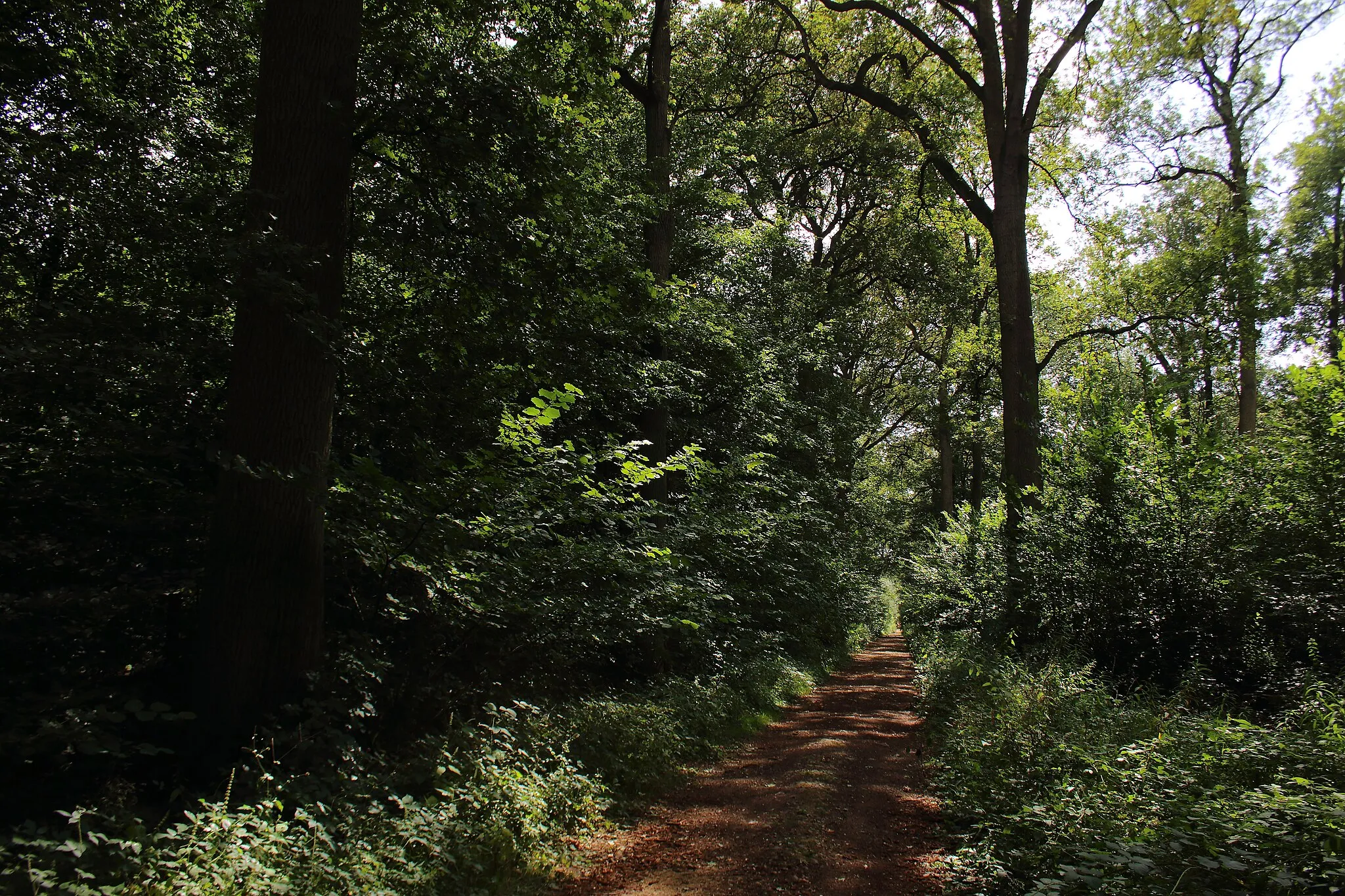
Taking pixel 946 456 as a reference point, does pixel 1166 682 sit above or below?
below

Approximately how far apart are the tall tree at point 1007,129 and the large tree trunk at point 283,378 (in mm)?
10151

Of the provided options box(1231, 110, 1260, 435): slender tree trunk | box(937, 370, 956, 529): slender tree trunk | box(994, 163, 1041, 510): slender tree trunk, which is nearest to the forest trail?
box(994, 163, 1041, 510): slender tree trunk

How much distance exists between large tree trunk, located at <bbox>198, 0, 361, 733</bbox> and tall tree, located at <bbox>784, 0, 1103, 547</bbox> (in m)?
10.2

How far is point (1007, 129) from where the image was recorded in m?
13.8

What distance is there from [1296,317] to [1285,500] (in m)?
19.8

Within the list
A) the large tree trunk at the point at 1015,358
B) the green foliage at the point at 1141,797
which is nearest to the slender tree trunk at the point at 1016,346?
the large tree trunk at the point at 1015,358

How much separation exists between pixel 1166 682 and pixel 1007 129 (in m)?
Result: 10.0

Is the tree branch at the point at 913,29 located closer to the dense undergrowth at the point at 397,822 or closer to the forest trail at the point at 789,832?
the forest trail at the point at 789,832

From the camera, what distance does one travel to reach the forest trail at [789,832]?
15.7ft

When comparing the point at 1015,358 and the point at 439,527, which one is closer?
the point at 439,527

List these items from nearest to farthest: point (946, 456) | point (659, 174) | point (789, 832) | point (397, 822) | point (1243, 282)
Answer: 1. point (397, 822)
2. point (789, 832)
3. point (659, 174)
4. point (1243, 282)
5. point (946, 456)

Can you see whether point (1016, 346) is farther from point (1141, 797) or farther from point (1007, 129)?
point (1141, 797)

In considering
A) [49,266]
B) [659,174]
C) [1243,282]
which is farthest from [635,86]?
[1243,282]

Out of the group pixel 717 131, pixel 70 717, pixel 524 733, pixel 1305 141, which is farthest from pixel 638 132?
pixel 1305 141
